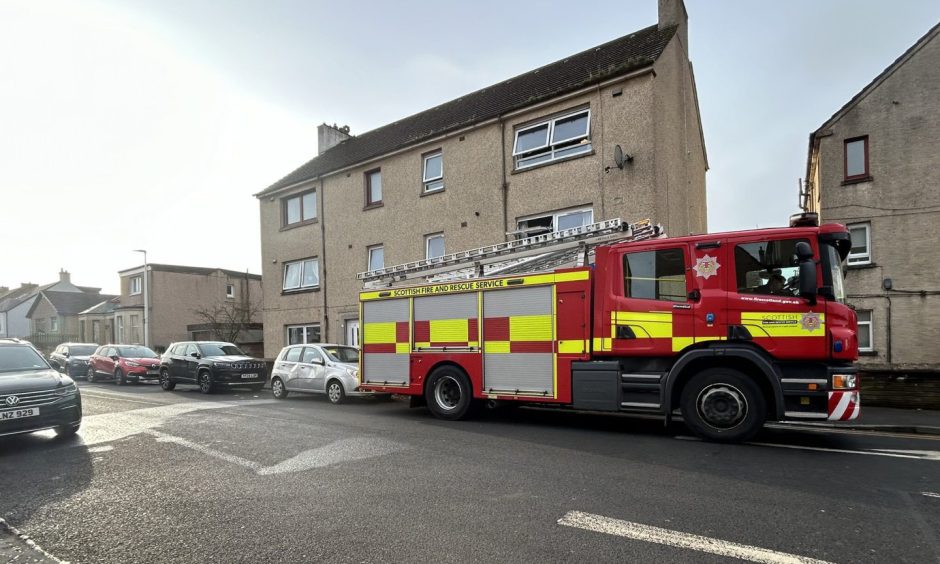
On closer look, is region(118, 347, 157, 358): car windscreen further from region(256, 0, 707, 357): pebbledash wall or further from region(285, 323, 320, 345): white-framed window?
region(285, 323, 320, 345): white-framed window

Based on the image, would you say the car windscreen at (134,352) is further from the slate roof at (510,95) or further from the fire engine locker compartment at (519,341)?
the fire engine locker compartment at (519,341)

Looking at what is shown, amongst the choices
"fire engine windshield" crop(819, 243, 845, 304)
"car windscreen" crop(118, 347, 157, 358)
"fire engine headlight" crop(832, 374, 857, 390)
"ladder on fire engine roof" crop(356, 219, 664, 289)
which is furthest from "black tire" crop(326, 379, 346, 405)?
"car windscreen" crop(118, 347, 157, 358)

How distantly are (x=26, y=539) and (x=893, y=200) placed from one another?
20.1m

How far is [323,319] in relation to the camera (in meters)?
19.6

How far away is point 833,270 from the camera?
21.7 feet

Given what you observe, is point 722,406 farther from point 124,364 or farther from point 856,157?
point 124,364

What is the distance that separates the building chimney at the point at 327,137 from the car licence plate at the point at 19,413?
57.9ft

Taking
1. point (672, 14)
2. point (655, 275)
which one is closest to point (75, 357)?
point (655, 275)

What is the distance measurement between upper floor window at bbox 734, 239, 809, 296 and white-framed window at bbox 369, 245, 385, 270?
12862mm

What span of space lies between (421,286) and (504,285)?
176 cm

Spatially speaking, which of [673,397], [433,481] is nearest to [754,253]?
[673,397]

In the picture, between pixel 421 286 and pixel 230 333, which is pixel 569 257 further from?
pixel 230 333

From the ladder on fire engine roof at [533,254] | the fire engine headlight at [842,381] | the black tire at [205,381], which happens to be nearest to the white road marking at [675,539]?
the fire engine headlight at [842,381]

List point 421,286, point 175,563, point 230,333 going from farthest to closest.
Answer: point 230,333
point 421,286
point 175,563
